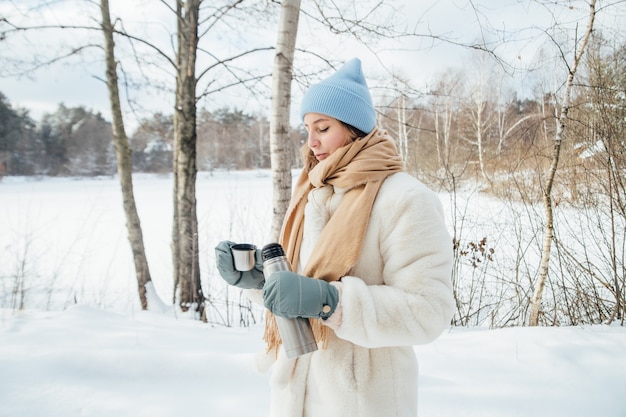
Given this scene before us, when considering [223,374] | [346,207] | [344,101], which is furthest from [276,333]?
[223,374]

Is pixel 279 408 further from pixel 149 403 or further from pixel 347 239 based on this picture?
pixel 149 403

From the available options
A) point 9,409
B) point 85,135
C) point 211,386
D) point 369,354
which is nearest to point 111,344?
point 9,409

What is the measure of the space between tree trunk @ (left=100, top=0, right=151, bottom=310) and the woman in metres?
5.00

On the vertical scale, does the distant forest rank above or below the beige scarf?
above

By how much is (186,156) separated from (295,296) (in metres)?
4.82

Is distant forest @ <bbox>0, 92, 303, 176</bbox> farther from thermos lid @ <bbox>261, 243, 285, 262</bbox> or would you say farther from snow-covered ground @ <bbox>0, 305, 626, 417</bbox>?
thermos lid @ <bbox>261, 243, 285, 262</bbox>

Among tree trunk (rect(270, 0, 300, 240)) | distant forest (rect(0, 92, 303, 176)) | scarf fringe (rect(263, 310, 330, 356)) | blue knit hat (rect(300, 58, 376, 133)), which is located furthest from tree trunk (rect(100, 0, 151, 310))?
distant forest (rect(0, 92, 303, 176))

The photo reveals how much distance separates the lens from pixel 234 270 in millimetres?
1144

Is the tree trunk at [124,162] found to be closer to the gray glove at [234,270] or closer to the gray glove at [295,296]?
the gray glove at [234,270]

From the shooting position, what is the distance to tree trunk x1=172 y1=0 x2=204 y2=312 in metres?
5.07

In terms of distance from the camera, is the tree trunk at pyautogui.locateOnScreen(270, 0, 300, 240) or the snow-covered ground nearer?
the snow-covered ground

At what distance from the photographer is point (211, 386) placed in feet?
7.13

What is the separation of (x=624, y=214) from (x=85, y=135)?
51.0m

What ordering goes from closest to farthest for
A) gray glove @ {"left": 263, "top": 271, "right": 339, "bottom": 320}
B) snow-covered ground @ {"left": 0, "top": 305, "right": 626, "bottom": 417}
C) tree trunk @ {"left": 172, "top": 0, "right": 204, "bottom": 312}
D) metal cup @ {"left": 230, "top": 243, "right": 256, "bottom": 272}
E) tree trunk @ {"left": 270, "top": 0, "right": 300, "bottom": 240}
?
gray glove @ {"left": 263, "top": 271, "right": 339, "bottom": 320}
metal cup @ {"left": 230, "top": 243, "right": 256, "bottom": 272}
snow-covered ground @ {"left": 0, "top": 305, "right": 626, "bottom": 417}
tree trunk @ {"left": 270, "top": 0, "right": 300, "bottom": 240}
tree trunk @ {"left": 172, "top": 0, "right": 204, "bottom": 312}
